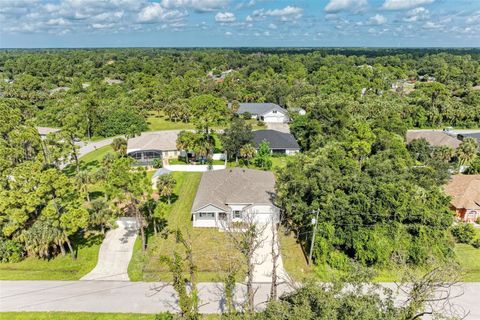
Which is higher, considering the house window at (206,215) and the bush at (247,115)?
the bush at (247,115)

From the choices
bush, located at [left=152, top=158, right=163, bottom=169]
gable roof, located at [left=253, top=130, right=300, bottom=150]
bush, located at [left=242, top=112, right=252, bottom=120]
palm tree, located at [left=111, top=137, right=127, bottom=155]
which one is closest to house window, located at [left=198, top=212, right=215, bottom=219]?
bush, located at [left=152, top=158, right=163, bottom=169]

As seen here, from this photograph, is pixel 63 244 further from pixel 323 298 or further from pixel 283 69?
pixel 283 69

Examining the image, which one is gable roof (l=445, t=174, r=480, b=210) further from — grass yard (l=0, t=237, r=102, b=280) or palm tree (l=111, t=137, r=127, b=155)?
palm tree (l=111, t=137, r=127, b=155)

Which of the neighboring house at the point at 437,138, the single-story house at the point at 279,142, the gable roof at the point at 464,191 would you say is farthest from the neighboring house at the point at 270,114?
the gable roof at the point at 464,191

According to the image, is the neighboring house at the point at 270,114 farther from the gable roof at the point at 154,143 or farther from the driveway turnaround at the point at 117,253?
the driveway turnaround at the point at 117,253

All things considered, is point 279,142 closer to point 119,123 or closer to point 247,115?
point 247,115

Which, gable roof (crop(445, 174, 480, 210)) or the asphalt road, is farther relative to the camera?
gable roof (crop(445, 174, 480, 210))

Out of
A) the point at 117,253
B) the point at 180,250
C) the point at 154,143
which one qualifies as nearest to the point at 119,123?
the point at 154,143
